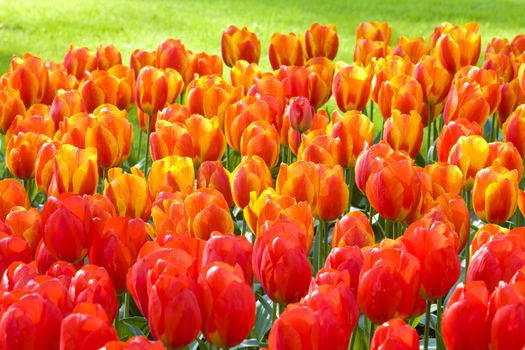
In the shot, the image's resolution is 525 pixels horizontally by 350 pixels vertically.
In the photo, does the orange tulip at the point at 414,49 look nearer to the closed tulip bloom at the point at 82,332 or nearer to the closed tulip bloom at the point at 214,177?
the closed tulip bloom at the point at 214,177

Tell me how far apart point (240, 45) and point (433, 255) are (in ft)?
6.91

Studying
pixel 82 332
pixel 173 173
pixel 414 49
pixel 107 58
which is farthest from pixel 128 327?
pixel 414 49

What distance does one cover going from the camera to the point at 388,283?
1.54 metres

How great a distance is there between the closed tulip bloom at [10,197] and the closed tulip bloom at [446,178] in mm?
863

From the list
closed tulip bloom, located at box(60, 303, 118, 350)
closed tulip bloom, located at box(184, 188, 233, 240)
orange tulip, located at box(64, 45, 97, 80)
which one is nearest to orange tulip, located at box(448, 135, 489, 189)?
closed tulip bloom, located at box(184, 188, 233, 240)

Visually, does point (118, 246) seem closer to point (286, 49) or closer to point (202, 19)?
point (286, 49)

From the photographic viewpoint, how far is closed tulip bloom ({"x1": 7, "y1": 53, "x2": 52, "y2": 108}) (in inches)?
119

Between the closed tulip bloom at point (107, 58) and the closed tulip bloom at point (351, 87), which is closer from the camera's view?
the closed tulip bloom at point (351, 87)

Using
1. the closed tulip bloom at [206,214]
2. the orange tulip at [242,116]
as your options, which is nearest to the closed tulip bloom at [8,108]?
the orange tulip at [242,116]

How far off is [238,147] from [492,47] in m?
1.64

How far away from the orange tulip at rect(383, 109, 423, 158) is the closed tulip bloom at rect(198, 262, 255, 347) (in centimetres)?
112

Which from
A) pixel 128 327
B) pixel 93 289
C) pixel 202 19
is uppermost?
pixel 93 289

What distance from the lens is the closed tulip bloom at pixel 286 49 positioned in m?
3.51

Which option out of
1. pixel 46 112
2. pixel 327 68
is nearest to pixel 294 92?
pixel 327 68
